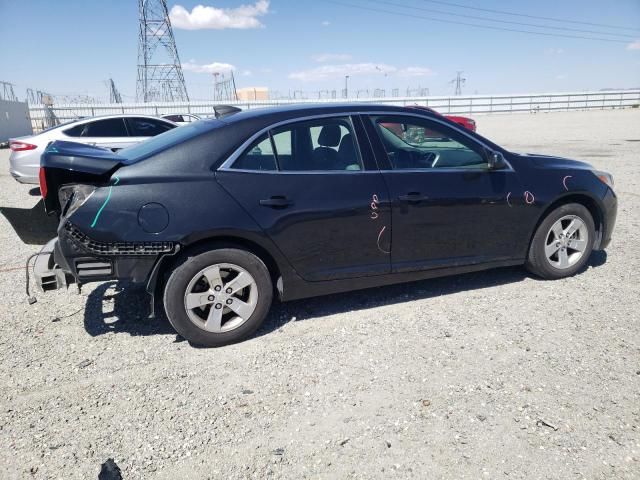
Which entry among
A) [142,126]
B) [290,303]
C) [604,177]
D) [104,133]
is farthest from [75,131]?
[604,177]

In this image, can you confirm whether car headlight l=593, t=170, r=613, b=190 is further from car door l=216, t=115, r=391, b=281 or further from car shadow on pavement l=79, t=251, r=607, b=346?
car door l=216, t=115, r=391, b=281

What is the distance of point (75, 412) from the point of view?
280cm

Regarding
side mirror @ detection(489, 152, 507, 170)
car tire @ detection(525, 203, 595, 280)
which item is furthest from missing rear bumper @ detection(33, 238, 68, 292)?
car tire @ detection(525, 203, 595, 280)

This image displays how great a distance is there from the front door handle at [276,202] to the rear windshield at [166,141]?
0.69 m

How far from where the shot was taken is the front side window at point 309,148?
138 inches

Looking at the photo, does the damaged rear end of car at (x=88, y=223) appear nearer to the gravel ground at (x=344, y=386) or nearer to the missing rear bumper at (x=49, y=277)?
the missing rear bumper at (x=49, y=277)

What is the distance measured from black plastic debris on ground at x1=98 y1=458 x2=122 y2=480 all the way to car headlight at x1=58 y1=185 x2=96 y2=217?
1.63 metres

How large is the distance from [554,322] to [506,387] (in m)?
1.10

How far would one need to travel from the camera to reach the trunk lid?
3133mm

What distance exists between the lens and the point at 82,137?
10000mm

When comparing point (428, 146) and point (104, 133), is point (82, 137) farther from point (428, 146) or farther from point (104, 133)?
point (428, 146)

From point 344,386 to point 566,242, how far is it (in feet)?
9.15

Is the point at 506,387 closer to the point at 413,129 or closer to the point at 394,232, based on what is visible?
the point at 394,232

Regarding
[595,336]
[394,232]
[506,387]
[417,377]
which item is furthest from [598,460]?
[394,232]
